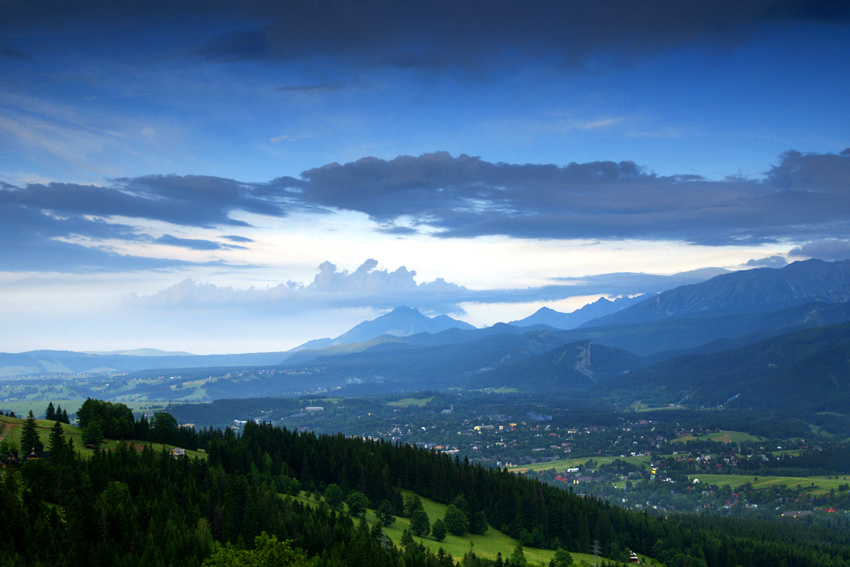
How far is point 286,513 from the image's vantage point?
8969 centimetres

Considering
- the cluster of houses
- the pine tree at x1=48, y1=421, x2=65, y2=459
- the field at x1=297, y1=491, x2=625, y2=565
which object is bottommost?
the field at x1=297, y1=491, x2=625, y2=565

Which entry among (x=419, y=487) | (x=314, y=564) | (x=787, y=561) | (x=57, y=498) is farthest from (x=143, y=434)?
(x=787, y=561)

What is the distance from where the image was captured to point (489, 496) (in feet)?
432

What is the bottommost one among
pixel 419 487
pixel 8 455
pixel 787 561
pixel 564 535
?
pixel 787 561

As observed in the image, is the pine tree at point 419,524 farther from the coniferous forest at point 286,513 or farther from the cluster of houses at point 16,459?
the cluster of houses at point 16,459

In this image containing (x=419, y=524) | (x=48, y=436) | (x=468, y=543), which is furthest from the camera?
(x=468, y=543)

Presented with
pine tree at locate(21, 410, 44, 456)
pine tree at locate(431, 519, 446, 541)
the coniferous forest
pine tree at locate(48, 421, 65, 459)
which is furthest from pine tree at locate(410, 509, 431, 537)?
pine tree at locate(21, 410, 44, 456)

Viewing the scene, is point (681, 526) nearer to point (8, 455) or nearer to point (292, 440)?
point (292, 440)

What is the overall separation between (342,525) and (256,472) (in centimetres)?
3227

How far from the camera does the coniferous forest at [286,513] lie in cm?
6925

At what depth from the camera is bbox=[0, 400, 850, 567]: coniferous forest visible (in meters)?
69.2

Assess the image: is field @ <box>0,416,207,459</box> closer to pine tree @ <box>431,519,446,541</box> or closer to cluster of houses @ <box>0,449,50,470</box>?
cluster of houses @ <box>0,449,50,470</box>

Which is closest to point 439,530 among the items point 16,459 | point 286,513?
point 286,513

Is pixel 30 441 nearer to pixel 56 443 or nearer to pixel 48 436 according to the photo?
pixel 56 443
